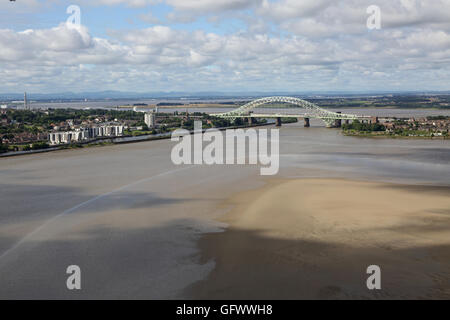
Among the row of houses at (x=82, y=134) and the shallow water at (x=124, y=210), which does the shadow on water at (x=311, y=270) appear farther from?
the row of houses at (x=82, y=134)

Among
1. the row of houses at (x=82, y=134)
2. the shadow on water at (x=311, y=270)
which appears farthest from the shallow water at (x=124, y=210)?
the row of houses at (x=82, y=134)

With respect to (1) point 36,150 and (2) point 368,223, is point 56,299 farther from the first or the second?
(1) point 36,150

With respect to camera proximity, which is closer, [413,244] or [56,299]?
[56,299]

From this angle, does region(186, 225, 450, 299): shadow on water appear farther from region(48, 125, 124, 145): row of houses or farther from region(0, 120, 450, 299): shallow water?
region(48, 125, 124, 145): row of houses

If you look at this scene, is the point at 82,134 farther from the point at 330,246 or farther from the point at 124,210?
the point at 330,246

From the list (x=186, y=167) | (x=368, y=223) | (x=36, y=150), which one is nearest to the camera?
(x=368, y=223)

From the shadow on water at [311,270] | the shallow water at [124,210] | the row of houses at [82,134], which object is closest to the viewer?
the shadow on water at [311,270]
